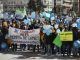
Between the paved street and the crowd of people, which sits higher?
the crowd of people

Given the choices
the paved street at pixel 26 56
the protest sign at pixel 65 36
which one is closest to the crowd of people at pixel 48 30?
the protest sign at pixel 65 36

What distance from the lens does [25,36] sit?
78.0ft

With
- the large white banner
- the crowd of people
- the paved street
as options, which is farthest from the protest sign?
the large white banner

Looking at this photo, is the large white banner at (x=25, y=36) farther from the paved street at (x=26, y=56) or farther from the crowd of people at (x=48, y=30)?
the paved street at (x=26, y=56)

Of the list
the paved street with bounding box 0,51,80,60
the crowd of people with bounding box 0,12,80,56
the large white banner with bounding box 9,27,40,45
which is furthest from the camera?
the large white banner with bounding box 9,27,40,45

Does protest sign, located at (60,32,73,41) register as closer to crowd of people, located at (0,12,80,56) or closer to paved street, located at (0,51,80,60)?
crowd of people, located at (0,12,80,56)

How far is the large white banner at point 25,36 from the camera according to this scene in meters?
23.5

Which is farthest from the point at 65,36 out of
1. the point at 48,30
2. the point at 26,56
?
the point at 26,56

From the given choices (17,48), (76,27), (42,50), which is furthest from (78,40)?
(17,48)

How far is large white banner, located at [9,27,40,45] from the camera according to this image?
23.5m

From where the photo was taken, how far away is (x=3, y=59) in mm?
20609

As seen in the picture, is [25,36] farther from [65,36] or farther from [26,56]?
[65,36]

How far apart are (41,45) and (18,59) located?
2943 mm

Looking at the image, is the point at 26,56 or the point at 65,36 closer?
the point at 26,56
